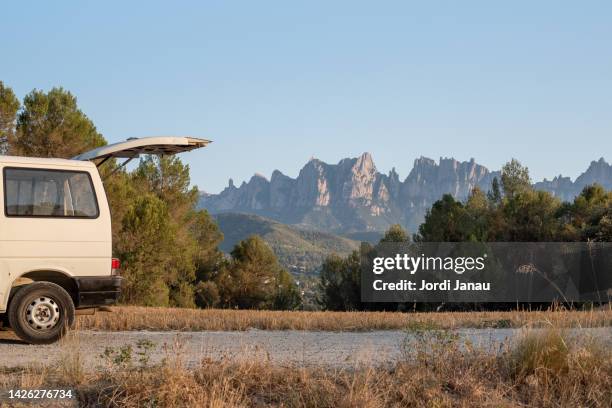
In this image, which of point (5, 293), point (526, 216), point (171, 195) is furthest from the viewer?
point (526, 216)

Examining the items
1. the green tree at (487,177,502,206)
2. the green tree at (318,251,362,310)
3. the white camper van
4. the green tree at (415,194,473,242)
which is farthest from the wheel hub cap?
the green tree at (487,177,502,206)

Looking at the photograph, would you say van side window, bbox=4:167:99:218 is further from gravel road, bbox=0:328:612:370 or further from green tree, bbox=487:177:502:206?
green tree, bbox=487:177:502:206

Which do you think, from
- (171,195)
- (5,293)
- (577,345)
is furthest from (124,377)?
(171,195)

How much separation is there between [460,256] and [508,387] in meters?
40.5

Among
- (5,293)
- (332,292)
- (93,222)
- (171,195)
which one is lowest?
(332,292)

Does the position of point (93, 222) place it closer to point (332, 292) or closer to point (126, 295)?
point (126, 295)

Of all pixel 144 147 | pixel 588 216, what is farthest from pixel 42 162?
pixel 588 216

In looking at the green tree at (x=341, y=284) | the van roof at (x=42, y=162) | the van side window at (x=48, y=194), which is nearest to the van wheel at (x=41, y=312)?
the van side window at (x=48, y=194)

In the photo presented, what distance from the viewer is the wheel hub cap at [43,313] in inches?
384

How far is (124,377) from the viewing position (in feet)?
21.9

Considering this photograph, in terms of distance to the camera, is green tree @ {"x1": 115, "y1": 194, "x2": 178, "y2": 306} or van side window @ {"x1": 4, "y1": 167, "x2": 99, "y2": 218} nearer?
van side window @ {"x1": 4, "y1": 167, "x2": 99, "y2": 218}

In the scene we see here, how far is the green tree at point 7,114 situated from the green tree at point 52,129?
0.22 meters

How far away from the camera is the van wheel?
31.6 feet

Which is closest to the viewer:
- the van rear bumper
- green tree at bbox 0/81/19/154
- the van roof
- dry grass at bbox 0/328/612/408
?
dry grass at bbox 0/328/612/408
